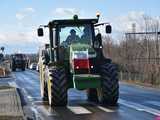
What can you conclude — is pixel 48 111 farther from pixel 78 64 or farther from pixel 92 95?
pixel 92 95

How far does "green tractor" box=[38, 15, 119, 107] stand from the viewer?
71.0ft

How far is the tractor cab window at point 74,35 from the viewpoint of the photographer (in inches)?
925

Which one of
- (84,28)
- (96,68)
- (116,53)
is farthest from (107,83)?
(116,53)

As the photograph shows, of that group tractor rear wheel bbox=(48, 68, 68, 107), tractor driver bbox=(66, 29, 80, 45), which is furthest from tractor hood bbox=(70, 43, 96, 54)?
tractor rear wheel bbox=(48, 68, 68, 107)

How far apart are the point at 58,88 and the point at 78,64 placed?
124 centimetres

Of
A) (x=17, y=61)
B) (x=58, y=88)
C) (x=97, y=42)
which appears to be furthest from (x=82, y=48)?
(x=17, y=61)

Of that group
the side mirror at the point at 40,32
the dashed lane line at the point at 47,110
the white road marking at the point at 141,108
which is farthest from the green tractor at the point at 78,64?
the white road marking at the point at 141,108

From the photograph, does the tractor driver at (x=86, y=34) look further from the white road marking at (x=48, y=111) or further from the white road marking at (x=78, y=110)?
the white road marking at (x=48, y=111)

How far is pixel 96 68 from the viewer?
73.4 ft

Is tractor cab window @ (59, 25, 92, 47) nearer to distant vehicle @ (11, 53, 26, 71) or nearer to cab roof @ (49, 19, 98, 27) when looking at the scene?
cab roof @ (49, 19, 98, 27)

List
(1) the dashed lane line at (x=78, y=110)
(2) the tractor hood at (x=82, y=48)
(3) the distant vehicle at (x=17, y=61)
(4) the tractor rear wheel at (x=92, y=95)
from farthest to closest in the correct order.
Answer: (3) the distant vehicle at (x=17, y=61) → (4) the tractor rear wheel at (x=92, y=95) → (2) the tractor hood at (x=82, y=48) → (1) the dashed lane line at (x=78, y=110)

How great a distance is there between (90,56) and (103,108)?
2541 mm

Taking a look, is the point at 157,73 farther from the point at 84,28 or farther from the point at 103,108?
the point at 103,108

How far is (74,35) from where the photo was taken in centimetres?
2353
